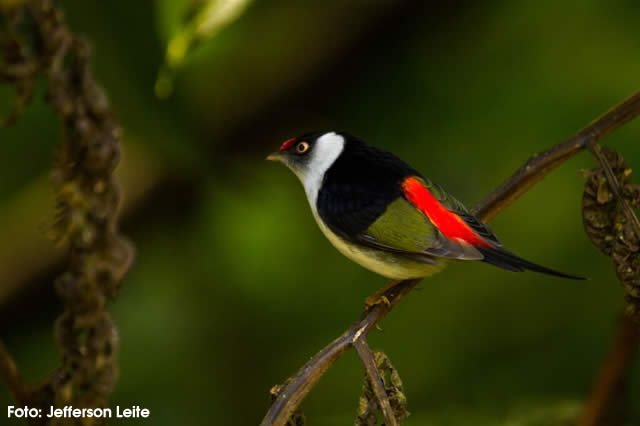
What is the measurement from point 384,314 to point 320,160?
1.01 m

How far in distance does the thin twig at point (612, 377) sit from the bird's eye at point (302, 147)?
129 centimetres

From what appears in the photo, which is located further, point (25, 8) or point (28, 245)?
point (28, 245)

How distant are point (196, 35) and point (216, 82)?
2328 mm

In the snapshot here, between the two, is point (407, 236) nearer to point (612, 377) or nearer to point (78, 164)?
point (612, 377)

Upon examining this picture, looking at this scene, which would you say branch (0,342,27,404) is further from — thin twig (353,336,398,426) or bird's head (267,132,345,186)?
bird's head (267,132,345,186)

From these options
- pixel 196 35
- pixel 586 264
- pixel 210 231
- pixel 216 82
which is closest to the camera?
pixel 196 35

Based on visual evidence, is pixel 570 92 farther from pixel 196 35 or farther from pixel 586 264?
pixel 196 35

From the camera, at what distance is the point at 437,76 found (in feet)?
12.5

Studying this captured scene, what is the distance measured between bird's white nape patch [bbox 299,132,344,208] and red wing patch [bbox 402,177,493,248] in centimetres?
35

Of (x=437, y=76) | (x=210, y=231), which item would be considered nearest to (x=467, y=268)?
(x=437, y=76)

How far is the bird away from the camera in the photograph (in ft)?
8.03

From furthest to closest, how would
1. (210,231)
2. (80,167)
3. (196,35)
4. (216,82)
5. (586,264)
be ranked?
(216,82)
(210,231)
(586,264)
(196,35)
(80,167)

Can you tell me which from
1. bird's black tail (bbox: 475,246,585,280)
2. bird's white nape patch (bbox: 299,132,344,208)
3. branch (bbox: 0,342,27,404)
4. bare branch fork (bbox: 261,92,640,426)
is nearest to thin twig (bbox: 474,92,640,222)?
bare branch fork (bbox: 261,92,640,426)

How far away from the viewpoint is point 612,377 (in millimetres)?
2361
